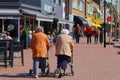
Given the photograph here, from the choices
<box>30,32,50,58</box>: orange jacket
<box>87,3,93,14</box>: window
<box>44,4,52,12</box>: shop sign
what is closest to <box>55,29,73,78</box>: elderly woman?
<box>30,32,50,58</box>: orange jacket

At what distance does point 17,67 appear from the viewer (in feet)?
57.6

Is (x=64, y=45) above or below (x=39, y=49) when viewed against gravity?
above

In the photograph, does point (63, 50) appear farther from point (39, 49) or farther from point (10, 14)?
point (10, 14)

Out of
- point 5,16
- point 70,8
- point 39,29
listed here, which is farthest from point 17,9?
point 70,8

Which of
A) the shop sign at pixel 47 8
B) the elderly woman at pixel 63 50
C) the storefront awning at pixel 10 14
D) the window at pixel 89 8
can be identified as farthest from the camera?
the window at pixel 89 8

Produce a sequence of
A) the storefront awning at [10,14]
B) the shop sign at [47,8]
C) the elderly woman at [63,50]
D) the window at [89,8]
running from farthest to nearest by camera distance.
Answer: the window at [89,8] < the shop sign at [47,8] < the storefront awning at [10,14] < the elderly woman at [63,50]

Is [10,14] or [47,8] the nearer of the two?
[10,14]

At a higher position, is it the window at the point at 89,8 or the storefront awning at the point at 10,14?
the window at the point at 89,8

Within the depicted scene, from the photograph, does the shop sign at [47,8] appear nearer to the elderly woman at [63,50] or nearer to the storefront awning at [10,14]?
the storefront awning at [10,14]

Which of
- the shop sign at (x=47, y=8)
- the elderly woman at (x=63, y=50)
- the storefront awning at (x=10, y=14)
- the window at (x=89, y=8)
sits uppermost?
the window at (x=89, y=8)

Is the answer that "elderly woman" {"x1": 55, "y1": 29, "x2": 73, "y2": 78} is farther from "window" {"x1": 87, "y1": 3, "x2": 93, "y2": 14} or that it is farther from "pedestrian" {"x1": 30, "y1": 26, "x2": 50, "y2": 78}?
"window" {"x1": 87, "y1": 3, "x2": 93, "y2": 14}

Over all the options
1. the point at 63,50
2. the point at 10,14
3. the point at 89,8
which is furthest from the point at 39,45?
the point at 89,8

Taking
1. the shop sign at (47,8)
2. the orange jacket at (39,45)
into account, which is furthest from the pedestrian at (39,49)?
the shop sign at (47,8)

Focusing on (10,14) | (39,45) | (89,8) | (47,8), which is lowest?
(39,45)
